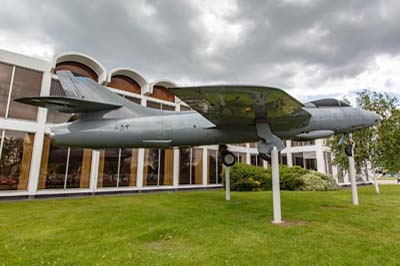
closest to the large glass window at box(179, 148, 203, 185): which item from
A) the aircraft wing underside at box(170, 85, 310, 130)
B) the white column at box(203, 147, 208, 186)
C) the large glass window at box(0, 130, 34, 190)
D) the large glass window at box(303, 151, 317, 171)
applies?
the white column at box(203, 147, 208, 186)

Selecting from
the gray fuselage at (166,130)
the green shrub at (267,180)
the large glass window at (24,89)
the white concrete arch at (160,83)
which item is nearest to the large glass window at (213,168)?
the green shrub at (267,180)

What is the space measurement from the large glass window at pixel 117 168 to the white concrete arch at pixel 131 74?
5.49 metres

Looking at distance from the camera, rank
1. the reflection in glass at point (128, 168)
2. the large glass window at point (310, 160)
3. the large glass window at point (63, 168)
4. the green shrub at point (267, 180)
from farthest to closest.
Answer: the large glass window at point (310, 160), the green shrub at point (267, 180), the reflection in glass at point (128, 168), the large glass window at point (63, 168)

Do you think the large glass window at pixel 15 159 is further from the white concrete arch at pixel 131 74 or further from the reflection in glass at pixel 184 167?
the reflection in glass at pixel 184 167

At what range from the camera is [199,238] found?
5.82 metres

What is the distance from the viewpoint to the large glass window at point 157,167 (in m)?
18.5

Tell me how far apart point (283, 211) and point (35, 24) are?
610 inches

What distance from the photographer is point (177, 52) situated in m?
16.8

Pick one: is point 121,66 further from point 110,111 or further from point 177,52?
point 110,111

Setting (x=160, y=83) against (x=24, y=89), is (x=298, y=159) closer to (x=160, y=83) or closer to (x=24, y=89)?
(x=160, y=83)

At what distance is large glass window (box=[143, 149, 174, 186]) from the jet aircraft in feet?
33.4

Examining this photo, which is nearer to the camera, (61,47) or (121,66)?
(61,47)

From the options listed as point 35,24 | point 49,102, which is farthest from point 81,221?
point 35,24

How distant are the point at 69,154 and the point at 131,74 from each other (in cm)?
772
